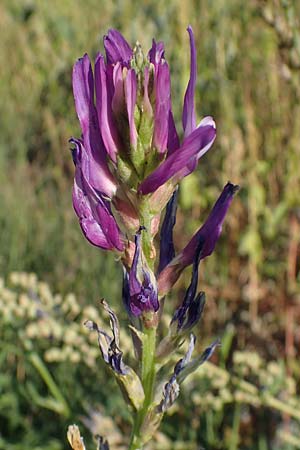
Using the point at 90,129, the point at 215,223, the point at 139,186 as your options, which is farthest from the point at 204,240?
the point at 90,129

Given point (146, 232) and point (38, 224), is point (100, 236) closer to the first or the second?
point (146, 232)

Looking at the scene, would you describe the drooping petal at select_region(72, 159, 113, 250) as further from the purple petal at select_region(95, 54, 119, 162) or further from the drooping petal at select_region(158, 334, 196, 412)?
the drooping petal at select_region(158, 334, 196, 412)

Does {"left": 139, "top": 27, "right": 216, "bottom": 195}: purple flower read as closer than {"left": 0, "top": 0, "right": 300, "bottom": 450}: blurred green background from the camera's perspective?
Yes

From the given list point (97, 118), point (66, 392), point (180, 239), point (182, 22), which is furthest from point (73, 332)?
point (180, 239)

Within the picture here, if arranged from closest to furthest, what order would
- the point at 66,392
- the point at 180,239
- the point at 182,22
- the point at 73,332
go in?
the point at 73,332 < the point at 66,392 < the point at 182,22 < the point at 180,239

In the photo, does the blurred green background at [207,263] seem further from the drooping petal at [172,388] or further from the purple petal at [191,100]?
the purple petal at [191,100]

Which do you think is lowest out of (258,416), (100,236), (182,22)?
(258,416)

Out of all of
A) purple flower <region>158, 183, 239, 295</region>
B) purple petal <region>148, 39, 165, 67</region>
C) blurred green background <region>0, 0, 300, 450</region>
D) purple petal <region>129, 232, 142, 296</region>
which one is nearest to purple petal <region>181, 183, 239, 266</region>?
purple flower <region>158, 183, 239, 295</region>
